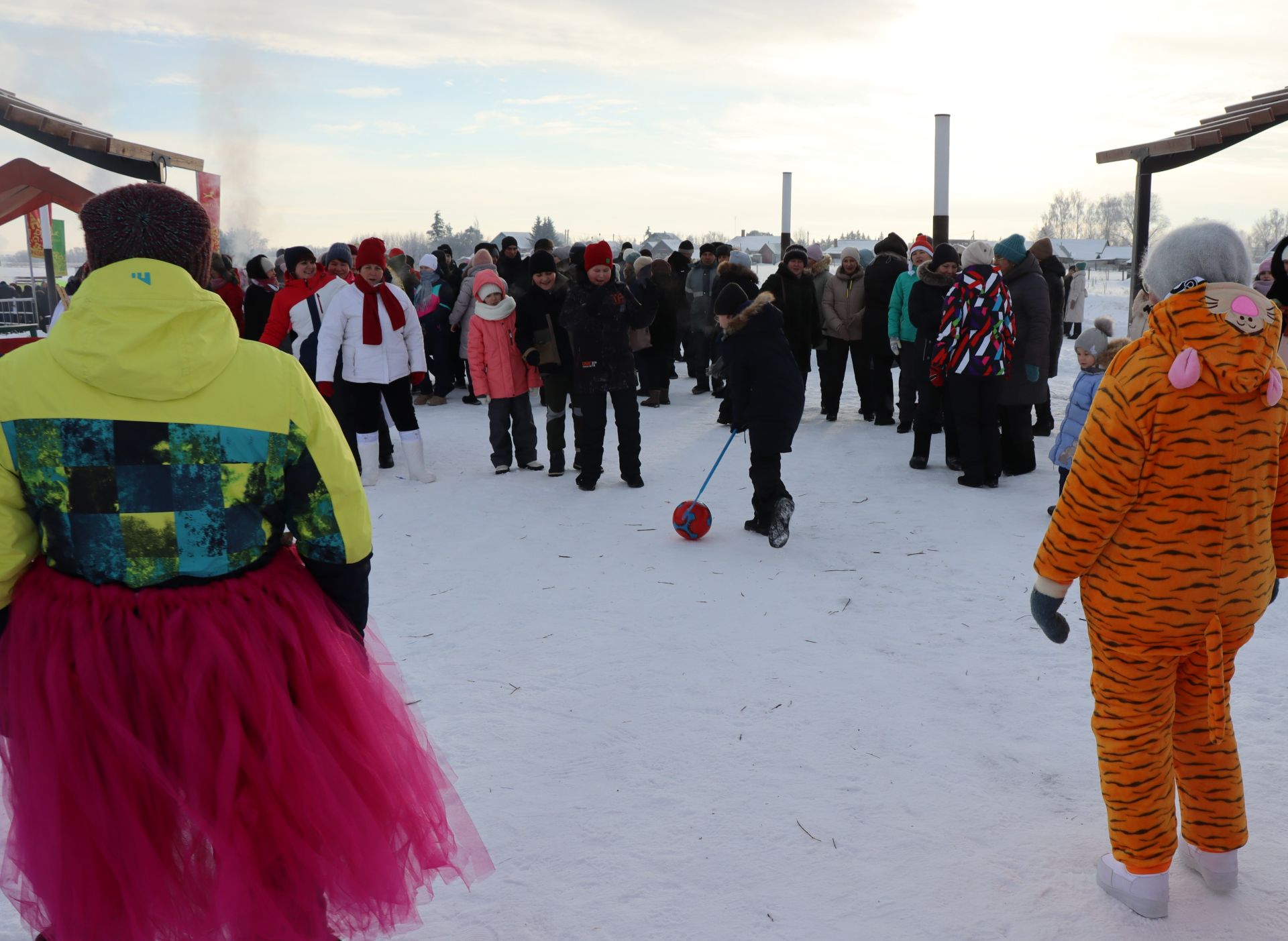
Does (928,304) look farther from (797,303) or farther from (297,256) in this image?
(297,256)

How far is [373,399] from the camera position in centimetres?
795

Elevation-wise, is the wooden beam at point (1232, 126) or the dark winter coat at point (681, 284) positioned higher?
the wooden beam at point (1232, 126)

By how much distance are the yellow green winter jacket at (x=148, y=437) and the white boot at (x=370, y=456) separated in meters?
6.01

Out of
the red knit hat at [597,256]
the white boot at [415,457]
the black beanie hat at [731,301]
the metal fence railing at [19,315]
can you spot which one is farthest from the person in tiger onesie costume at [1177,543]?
the metal fence railing at [19,315]

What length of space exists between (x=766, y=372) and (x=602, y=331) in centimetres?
184

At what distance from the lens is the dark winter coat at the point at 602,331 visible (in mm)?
7781

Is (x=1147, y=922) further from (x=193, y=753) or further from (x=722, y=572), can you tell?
(x=722, y=572)

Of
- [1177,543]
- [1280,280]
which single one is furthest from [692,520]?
[1177,543]

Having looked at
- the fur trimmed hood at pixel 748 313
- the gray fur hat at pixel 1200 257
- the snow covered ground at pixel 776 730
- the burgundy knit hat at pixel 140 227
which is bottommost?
the snow covered ground at pixel 776 730

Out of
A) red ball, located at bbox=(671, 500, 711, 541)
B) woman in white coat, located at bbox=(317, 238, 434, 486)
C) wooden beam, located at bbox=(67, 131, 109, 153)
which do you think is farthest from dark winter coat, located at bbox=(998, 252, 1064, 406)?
wooden beam, located at bbox=(67, 131, 109, 153)

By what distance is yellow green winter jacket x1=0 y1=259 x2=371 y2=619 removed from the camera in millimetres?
1890

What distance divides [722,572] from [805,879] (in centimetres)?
306

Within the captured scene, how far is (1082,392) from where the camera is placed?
6.12 metres

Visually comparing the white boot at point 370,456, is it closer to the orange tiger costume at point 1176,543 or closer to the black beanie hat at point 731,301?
the black beanie hat at point 731,301
